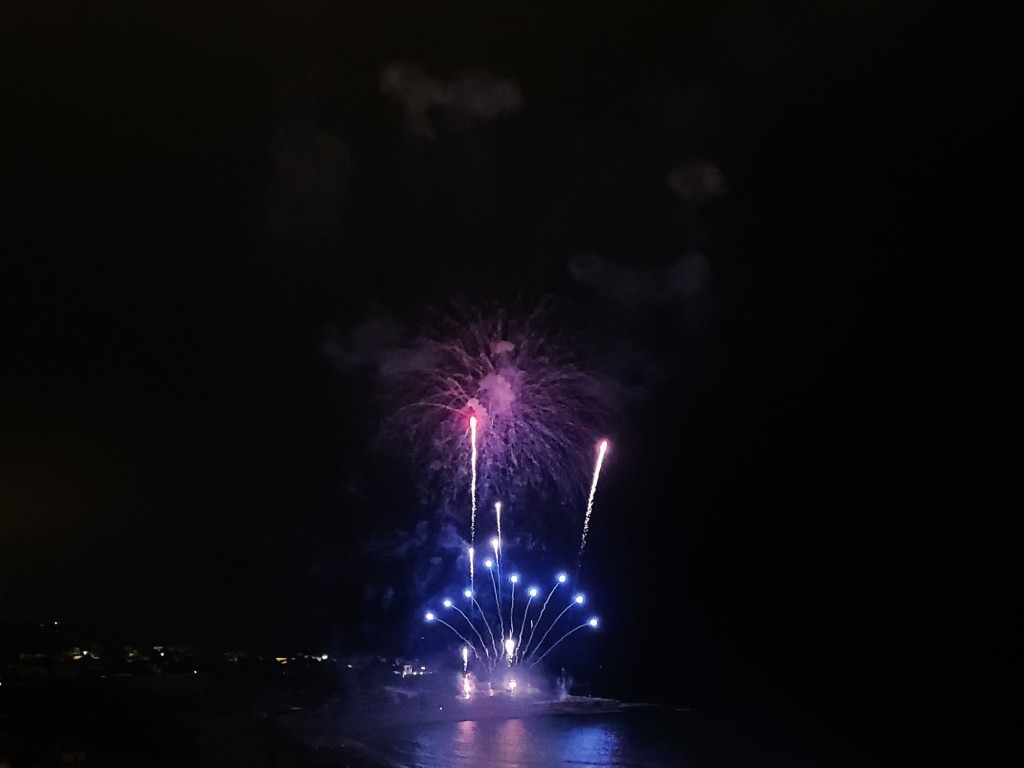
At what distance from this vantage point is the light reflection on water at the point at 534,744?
25.9 metres

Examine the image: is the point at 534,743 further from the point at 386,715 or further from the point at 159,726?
the point at 159,726

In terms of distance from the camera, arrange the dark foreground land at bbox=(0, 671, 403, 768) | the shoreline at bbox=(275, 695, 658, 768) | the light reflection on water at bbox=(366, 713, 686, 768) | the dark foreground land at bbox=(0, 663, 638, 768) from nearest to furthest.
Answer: the dark foreground land at bbox=(0, 671, 403, 768) < the dark foreground land at bbox=(0, 663, 638, 768) < the shoreline at bbox=(275, 695, 658, 768) < the light reflection on water at bbox=(366, 713, 686, 768)

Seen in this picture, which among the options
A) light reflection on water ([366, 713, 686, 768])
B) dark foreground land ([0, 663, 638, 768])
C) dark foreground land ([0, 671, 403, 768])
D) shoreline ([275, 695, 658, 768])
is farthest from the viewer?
light reflection on water ([366, 713, 686, 768])

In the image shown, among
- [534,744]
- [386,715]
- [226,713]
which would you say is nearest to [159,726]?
[226,713]

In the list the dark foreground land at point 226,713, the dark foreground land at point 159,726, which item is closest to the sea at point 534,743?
the dark foreground land at point 226,713

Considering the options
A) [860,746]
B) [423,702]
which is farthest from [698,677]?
[423,702]

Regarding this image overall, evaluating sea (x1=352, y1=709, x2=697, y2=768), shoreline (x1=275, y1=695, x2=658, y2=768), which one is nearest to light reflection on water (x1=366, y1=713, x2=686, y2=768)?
sea (x1=352, y1=709, x2=697, y2=768)

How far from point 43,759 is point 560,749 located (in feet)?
53.7

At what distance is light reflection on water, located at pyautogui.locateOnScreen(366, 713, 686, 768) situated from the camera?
2592cm

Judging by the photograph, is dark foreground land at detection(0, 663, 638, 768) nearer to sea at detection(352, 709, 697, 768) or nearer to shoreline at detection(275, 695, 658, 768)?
shoreline at detection(275, 695, 658, 768)

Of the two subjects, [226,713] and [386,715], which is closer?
[226,713]

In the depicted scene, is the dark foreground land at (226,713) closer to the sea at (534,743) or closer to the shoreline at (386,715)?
the shoreline at (386,715)

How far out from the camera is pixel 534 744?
31000 millimetres

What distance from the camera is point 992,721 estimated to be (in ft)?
186
